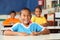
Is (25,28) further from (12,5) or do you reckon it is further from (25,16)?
(12,5)

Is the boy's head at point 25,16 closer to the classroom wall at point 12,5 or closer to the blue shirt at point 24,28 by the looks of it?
the blue shirt at point 24,28

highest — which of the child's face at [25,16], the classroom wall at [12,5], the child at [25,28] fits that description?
the classroom wall at [12,5]

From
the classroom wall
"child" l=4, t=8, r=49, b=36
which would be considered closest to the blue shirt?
"child" l=4, t=8, r=49, b=36

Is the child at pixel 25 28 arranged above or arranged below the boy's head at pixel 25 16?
below

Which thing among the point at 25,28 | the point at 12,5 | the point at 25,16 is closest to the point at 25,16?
Answer: the point at 25,16

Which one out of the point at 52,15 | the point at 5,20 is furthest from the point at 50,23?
the point at 5,20

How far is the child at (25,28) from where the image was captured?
2.14m

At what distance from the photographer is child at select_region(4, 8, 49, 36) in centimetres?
214

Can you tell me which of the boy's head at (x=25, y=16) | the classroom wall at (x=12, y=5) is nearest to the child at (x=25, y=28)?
the boy's head at (x=25, y=16)

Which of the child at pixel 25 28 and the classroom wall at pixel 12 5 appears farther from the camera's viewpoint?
the classroom wall at pixel 12 5

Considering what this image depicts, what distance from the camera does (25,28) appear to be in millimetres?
2223

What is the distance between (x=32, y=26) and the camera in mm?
2270

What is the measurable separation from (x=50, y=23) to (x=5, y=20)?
4.79 feet

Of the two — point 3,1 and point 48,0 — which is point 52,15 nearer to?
point 48,0
